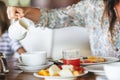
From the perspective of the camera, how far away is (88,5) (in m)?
1.75

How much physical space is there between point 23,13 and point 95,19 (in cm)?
55

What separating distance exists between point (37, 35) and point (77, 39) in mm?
300

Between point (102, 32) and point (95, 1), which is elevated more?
point (95, 1)

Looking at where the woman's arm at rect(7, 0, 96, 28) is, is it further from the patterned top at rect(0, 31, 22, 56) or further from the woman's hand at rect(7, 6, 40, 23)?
the patterned top at rect(0, 31, 22, 56)

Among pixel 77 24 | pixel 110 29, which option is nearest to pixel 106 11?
pixel 110 29

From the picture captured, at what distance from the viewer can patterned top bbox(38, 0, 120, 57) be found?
63.7 inches

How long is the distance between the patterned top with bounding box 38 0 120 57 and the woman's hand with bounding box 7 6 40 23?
0.08 meters

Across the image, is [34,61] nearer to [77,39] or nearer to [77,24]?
[77,24]

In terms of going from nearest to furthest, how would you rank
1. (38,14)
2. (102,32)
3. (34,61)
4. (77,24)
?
(34,61), (38,14), (102,32), (77,24)

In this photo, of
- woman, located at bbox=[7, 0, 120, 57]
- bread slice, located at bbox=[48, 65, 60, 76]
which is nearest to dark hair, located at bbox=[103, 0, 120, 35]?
woman, located at bbox=[7, 0, 120, 57]

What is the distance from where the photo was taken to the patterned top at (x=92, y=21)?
162 cm

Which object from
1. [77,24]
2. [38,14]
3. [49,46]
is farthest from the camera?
[49,46]

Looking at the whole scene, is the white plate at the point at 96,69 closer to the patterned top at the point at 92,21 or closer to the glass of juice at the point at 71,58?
the glass of juice at the point at 71,58

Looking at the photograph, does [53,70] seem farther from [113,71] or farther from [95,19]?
[95,19]
